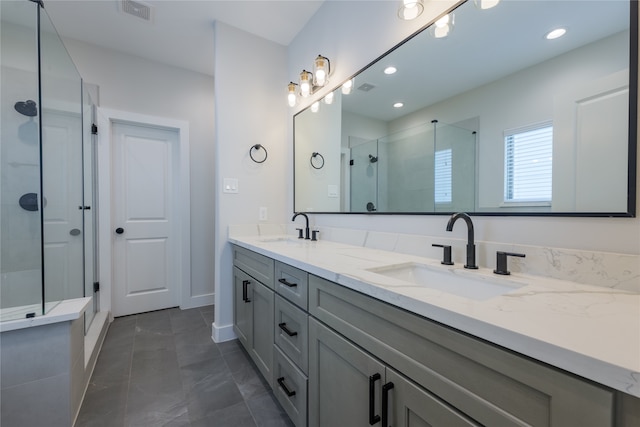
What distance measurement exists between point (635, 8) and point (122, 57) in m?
3.57

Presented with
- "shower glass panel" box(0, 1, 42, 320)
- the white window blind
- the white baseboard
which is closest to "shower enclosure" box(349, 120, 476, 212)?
the white window blind

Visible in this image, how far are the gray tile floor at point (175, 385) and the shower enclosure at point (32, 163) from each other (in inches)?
23.8

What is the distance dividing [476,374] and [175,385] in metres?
1.79

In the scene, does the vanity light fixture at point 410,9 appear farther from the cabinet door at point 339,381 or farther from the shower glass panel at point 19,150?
the shower glass panel at point 19,150

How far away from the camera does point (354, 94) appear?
69.2 inches

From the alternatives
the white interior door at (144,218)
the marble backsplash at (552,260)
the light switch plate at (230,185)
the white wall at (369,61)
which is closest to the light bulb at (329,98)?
the white wall at (369,61)

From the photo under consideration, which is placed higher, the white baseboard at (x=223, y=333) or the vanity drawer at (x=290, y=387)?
the vanity drawer at (x=290, y=387)

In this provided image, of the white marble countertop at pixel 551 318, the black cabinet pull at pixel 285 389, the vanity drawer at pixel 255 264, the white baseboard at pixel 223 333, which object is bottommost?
Answer: the white baseboard at pixel 223 333

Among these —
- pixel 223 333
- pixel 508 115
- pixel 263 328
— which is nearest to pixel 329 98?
pixel 508 115

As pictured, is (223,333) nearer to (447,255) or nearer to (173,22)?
(447,255)

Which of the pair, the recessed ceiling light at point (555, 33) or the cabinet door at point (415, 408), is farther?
the recessed ceiling light at point (555, 33)

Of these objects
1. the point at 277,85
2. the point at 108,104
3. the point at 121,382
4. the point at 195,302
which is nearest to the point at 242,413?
the point at 121,382

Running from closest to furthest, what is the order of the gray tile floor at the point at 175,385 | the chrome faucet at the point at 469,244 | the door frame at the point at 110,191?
the chrome faucet at the point at 469,244 → the gray tile floor at the point at 175,385 → the door frame at the point at 110,191

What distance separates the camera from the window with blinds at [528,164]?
884mm
